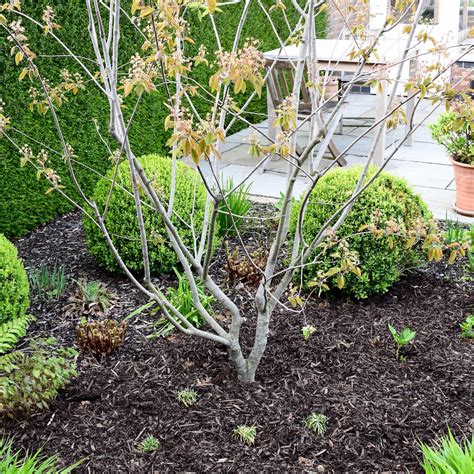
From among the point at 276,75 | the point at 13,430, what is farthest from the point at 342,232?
the point at 276,75

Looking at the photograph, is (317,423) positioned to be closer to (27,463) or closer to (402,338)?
(402,338)

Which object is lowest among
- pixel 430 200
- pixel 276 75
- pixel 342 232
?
pixel 430 200

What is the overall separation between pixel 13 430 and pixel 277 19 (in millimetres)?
7116

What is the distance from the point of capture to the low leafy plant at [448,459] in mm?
2359

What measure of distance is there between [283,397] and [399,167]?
4140 mm

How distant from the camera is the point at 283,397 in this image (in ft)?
10.1

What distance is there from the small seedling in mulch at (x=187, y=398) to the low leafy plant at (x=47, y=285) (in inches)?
51.5

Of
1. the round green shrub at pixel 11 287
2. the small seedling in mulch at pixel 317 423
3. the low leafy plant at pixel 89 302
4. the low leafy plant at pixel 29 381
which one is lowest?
the small seedling in mulch at pixel 317 423

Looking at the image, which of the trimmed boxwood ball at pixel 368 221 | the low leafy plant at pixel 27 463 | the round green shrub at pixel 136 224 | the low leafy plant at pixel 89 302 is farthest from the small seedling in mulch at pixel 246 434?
the round green shrub at pixel 136 224

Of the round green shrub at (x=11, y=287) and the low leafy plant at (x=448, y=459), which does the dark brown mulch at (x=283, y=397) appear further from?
the round green shrub at (x=11, y=287)

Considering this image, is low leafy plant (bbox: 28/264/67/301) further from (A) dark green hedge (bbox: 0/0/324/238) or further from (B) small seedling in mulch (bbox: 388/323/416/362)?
(B) small seedling in mulch (bbox: 388/323/416/362)

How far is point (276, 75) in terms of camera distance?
6.64 metres

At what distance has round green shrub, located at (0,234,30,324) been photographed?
135 inches

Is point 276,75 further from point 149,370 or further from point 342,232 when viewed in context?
point 149,370
